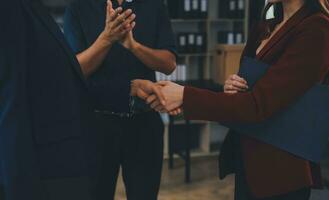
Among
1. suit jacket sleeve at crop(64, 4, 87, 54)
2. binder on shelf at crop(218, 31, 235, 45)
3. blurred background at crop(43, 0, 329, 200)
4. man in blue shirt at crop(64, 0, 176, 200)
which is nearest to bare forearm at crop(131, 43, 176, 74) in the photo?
man in blue shirt at crop(64, 0, 176, 200)

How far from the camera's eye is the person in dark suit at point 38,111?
1.08 meters

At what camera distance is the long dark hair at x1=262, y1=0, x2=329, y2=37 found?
1316 mm

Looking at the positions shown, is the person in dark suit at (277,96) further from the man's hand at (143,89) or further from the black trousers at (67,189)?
the black trousers at (67,189)

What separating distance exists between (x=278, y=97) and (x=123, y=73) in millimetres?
819

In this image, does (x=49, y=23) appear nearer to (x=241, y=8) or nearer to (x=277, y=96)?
(x=277, y=96)

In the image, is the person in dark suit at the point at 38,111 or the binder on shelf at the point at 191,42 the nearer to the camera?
the person in dark suit at the point at 38,111

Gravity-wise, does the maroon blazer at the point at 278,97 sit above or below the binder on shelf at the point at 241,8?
below

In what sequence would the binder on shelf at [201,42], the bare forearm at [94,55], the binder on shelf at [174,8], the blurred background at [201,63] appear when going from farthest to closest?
the binder on shelf at [201,42] < the binder on shelf at [174,8] < the blurred background at [201,63] < the bare forearm at [94,55]

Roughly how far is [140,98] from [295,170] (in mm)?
727

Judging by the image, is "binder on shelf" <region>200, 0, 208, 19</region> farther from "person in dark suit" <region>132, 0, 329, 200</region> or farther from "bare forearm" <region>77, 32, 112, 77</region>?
"person in dark suit" <region>132, 0, 329, 200</region>

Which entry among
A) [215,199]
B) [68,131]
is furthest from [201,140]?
[68,131]

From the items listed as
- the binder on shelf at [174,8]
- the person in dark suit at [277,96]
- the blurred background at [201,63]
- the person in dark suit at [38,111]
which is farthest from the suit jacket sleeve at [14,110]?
the binder on shelf at [174,8]

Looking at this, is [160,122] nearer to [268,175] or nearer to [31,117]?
[268,175]

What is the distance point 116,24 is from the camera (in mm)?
1754
